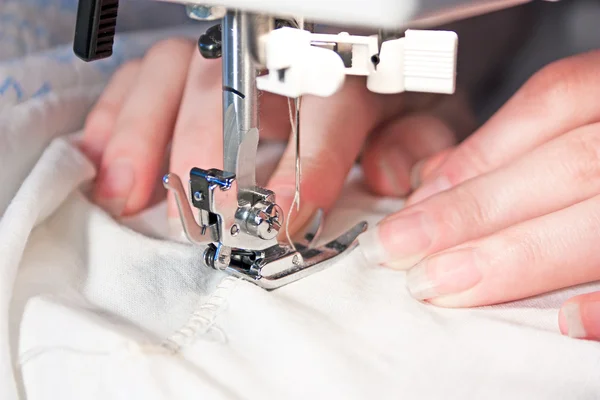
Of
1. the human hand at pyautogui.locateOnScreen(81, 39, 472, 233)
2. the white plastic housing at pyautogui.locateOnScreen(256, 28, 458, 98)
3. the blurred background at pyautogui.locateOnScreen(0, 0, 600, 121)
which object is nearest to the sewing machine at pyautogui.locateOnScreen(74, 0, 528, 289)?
the white plastic housing at pyautogui.locateOnScreen(256, 28, 458, 98)

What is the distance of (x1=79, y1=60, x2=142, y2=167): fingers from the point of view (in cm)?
79

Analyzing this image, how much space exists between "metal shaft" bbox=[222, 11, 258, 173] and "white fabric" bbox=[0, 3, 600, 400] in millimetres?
101

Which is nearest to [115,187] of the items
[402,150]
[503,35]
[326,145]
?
[326,145]

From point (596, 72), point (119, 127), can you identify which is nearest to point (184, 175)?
point (119, 127)

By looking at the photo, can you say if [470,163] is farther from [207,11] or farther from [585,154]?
[207,11]

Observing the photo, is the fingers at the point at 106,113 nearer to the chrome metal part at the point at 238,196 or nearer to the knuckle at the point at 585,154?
the chrome metal part at the point at 238,196

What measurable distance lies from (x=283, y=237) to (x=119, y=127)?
9.7 inches

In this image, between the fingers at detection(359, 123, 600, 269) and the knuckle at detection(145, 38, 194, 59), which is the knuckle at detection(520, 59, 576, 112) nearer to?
the fingers at detection(359, 123, 600, 269)

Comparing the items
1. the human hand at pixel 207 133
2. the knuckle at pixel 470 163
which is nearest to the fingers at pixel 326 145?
the human hand at pixel 207 133

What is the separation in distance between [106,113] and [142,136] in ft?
0.31

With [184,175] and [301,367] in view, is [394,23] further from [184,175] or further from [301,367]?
[184,175]

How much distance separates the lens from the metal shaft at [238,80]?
0.47 m

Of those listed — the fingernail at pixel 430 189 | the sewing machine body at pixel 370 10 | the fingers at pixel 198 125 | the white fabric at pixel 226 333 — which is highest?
the sewing machine body at pixel 370 10

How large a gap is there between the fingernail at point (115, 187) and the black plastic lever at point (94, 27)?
0.76 feet
